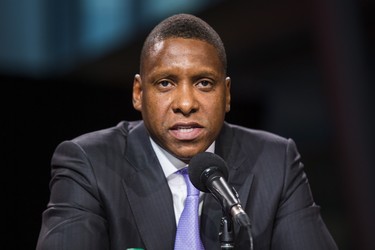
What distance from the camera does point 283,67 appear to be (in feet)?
18.8

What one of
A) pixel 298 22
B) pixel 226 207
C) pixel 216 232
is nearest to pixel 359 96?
pixel 298 22

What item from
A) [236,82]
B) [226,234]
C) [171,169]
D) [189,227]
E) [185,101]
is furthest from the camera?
[236,82]

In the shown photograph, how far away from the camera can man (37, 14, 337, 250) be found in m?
1.59

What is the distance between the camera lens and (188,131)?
1.58 metres

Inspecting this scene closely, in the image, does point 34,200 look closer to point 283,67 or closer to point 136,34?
point 136,34

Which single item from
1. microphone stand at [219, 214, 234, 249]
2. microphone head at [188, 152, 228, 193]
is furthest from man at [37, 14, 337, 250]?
microphone stand at [219, 214, 234, 249]

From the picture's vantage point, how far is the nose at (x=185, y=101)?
1.54 meters

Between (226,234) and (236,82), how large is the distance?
14.6ft

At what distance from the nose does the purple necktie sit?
272 mm

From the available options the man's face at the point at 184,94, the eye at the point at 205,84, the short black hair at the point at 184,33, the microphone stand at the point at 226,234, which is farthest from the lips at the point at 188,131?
the microphone stand at the point at 226,234

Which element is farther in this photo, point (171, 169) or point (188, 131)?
point (171, 169)

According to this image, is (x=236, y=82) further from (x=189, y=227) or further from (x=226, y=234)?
(x=226, y=234)

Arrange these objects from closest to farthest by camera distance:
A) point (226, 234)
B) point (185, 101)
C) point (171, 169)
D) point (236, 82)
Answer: point (226, 234) → point (185, 101) → point (171, 169) → point (236, 82)

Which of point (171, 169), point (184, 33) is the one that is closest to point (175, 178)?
point (171, 169)
